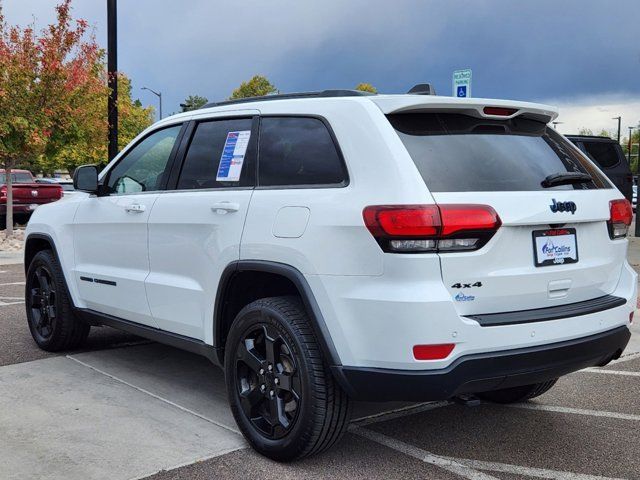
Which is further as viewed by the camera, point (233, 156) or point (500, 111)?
point (233, 156)

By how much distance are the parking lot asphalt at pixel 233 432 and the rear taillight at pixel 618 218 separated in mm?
1159

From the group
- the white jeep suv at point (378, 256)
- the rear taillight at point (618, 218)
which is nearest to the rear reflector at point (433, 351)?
the white jeep suv at point (378, 256)

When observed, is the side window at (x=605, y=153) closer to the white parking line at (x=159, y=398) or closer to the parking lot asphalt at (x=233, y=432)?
the parking lot asphalt at (x=233, y=432)

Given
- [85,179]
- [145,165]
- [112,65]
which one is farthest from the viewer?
[112,65]

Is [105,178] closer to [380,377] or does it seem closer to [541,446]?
[380,377]

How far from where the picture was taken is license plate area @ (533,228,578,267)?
10.5 ft

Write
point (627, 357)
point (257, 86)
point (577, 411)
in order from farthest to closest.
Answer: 1. point (257, 86)
2. point (627, 357)
3. point (577, 411)

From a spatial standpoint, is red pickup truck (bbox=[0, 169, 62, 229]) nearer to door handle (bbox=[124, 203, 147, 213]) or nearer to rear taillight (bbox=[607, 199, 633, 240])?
door handle (bbox=[124, 203, 147, 213])

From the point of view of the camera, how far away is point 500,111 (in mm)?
3518

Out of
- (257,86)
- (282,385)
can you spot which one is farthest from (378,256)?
(257,86)

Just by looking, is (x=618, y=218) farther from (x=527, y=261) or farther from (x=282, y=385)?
(x=282, y=385)

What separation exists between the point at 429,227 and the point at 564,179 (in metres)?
0.92

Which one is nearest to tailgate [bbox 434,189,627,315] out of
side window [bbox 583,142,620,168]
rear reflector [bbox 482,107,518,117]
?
rear reflector [bbox 482,107,518,117]

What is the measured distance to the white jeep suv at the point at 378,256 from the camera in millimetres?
2986
